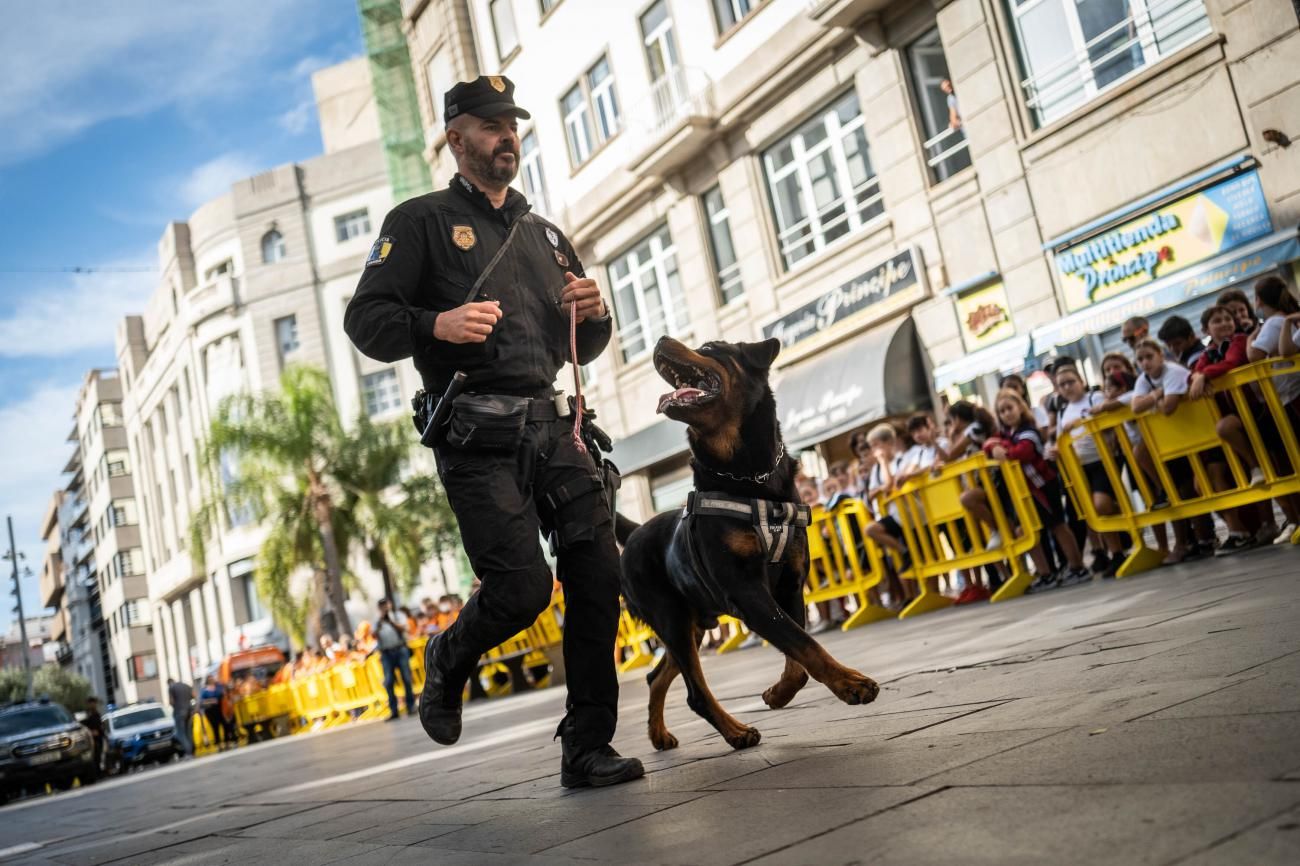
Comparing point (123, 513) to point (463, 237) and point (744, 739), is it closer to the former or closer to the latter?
point (463, 237)

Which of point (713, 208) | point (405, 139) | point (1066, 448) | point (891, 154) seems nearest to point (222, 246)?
point (405, 139)

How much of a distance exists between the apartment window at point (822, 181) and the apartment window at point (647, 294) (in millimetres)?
3219

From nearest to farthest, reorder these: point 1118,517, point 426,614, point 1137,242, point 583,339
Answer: point 583,339
point 1118,517
point 1137,242
point 426,614

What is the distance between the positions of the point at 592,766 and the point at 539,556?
0.70 meters

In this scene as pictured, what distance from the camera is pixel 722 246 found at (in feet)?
73.7

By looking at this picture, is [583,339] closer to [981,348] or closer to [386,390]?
[981,348]

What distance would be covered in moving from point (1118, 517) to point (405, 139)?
3343cm

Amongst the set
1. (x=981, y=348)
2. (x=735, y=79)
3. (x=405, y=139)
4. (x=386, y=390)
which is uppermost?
(x=405, y=139)

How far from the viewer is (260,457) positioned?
3139cm

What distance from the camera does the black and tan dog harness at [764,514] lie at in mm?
4195

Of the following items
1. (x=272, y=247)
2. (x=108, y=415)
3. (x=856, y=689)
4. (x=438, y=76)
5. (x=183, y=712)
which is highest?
(x=272, y=247)

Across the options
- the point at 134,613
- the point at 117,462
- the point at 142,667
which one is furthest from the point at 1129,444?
the point at 117,462

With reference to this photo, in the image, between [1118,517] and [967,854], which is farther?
[1118,517]

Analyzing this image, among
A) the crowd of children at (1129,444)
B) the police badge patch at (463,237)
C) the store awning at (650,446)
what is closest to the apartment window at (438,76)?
the store awning at (650,446)
